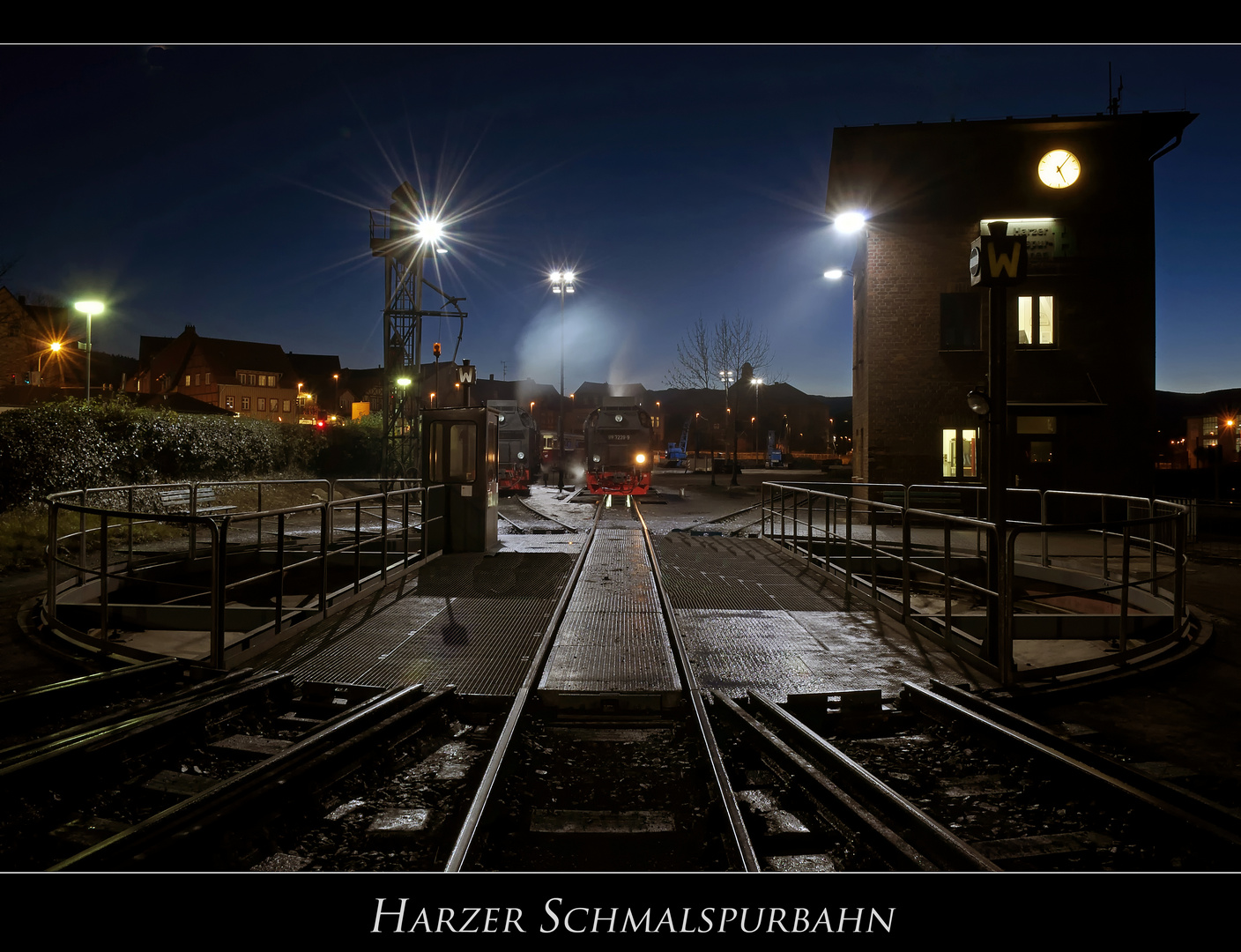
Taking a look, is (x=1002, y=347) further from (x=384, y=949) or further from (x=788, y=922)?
(x=384, y=949)

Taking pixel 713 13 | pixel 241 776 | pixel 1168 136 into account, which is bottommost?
pixel 241 776

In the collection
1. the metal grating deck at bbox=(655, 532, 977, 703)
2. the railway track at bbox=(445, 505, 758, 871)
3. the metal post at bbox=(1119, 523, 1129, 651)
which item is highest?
the metal post at bbox=(1119, 523, 1129, 651)

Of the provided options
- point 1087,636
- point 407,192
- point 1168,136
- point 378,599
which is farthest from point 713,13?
point 407,192

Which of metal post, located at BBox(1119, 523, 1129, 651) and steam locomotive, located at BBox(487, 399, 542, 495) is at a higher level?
steam locomotive, located at BBox(487, 399, 542, 495)

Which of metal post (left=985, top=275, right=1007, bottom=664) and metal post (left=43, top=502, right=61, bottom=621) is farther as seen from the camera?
metal post (left=43, top=502, right=61, bottom=621)

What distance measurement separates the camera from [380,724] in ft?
12.3

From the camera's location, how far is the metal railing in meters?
5.28

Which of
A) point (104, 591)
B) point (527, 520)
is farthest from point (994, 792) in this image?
point (527, 520)

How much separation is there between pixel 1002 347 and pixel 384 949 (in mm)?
5511

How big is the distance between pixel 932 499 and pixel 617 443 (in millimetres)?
13006

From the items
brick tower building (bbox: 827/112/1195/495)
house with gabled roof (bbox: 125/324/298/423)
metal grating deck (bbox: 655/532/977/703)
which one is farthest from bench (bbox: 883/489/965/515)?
house with gabled roof (bbox: 125/324/298/423)

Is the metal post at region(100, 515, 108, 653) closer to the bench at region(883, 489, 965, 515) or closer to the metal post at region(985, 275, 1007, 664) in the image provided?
the metal post at region(985, 275, 1007, 664)

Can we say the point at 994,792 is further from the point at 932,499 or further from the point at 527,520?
the point at 932,499

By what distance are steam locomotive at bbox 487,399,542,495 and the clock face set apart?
65.2ft
